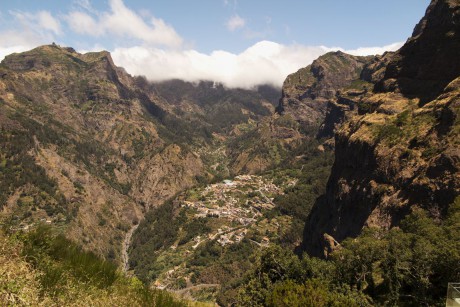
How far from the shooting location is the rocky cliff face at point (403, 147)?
8662 cm

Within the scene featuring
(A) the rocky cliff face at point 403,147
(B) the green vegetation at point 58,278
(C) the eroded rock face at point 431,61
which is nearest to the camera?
(B) the green vegetation at point 58,278

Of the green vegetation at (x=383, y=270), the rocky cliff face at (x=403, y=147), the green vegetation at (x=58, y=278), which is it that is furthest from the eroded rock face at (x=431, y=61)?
the green vegetation at (x=58, y=278)

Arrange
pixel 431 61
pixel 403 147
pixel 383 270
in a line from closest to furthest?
1. pixel 383 270
2. pixel 403 147
3. pixel 431 61

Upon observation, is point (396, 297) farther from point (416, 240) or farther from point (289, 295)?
point (289, 295)

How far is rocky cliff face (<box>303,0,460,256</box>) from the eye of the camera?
8662 cm

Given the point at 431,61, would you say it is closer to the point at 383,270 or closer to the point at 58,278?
the point at 383,270

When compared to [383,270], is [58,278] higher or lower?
Result: higher

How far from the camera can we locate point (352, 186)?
117 m

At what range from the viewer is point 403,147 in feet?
336

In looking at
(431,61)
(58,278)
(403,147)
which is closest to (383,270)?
(58,278)

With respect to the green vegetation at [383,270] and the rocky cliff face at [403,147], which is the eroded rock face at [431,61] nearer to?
the rocky cliff face at [403,147]

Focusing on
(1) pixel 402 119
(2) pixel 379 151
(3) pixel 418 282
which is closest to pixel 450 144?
(2) pixel 379 151

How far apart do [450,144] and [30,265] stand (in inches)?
3801

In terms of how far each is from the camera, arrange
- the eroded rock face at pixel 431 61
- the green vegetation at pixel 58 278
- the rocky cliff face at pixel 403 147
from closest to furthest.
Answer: the green vegetation at pixel 58 278 → the rocky cliff face at pixel 403 147 → the eroded rock face at pixel 431 61
